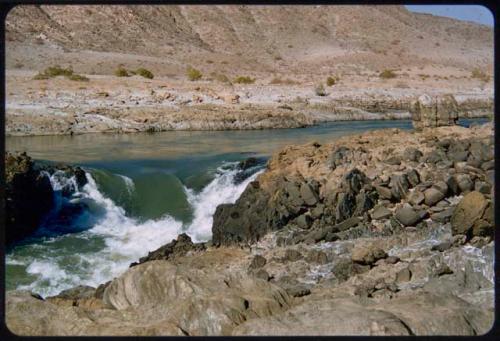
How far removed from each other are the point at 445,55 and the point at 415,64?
6.32 m

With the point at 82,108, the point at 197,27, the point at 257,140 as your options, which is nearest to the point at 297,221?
the point at 257,140

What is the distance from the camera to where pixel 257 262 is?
8.26 meters

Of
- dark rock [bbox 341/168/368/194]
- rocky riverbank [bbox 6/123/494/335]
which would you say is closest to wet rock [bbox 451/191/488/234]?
rocky riverbank [bbox 6/123/494/335]

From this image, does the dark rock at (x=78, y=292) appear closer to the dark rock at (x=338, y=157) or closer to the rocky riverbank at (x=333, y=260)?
the rocky riverbank at (x=333, y=260)

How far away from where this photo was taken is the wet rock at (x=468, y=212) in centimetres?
772

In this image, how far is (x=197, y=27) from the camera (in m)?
51.0

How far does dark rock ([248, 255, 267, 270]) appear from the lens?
8190 mm

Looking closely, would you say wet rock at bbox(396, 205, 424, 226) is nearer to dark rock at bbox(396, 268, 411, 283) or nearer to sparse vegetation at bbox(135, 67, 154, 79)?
dark rock at bbox(396, 268, 411, 283)

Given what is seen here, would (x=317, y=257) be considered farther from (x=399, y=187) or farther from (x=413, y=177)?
(x=413, y=177)

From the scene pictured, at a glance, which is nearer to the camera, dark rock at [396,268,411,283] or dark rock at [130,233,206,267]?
dark rock at [396,268,411,283]

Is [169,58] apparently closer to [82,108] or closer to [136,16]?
[136,16]

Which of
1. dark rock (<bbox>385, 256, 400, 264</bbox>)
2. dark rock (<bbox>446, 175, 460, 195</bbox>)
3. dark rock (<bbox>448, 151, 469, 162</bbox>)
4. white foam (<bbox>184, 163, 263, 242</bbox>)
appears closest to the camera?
dark rock (<bbox>385, 256, 400, 264</bbox>)

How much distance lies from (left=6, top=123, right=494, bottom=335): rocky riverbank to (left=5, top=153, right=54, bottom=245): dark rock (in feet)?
9.10

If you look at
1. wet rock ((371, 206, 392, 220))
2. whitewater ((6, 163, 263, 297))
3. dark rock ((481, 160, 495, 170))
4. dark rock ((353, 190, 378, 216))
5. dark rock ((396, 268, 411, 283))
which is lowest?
whitewater ((6, 163, 263, 297))
